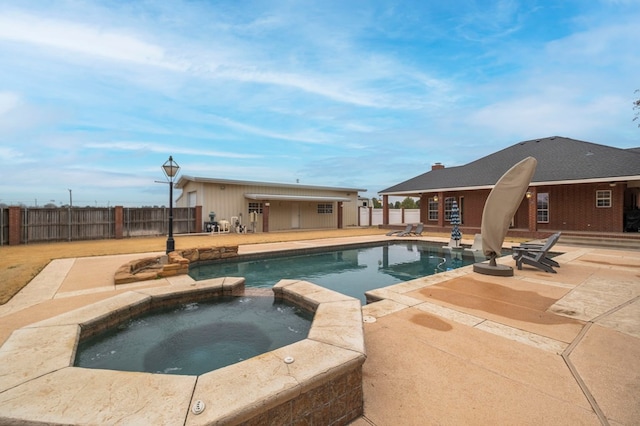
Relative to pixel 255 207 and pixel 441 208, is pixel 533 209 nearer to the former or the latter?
pixel 441 208

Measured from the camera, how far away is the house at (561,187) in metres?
14.5

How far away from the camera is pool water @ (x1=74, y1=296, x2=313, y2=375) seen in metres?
3.29

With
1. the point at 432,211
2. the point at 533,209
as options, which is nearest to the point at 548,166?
the point at 533,209

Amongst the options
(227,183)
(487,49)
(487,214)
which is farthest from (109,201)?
(487,49)

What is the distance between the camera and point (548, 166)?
16.5 meters

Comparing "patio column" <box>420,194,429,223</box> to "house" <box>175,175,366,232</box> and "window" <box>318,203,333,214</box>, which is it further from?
"window" <box>318,203,333,214</box>

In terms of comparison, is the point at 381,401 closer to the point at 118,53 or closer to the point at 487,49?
the point at 118,53

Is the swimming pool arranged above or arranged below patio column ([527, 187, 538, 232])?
below

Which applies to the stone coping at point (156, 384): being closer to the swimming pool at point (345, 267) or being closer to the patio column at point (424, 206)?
the swimming pool at point (345, 267)

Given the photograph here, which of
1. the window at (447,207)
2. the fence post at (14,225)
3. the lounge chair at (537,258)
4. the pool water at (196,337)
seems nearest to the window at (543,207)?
the window at (447,207)

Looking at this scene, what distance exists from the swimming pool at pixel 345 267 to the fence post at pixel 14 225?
433 inches

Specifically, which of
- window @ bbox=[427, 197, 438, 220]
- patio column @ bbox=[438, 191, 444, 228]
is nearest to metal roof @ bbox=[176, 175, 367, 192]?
window @ bbox=[427, 197, 438, 220]

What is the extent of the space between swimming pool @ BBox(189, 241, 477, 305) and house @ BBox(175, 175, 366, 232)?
9057 millimetres

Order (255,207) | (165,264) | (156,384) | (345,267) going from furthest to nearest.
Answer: (255,207)
(345,267)
(165,264)
(156,384)
